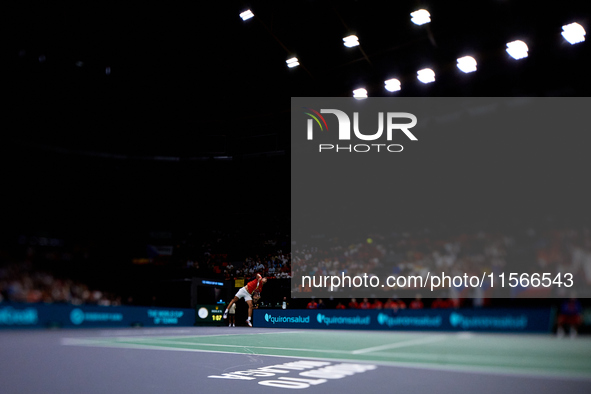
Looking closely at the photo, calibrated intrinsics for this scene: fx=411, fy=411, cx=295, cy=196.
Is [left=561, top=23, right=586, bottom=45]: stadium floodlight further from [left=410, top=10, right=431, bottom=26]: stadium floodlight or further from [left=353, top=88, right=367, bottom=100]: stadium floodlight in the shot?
[left=353, top=88, right=367, bottom=100]: stadium floodlight

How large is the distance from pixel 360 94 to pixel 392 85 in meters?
1.16

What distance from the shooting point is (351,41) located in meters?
10.1

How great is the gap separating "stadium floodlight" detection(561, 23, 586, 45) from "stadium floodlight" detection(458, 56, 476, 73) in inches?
76.1

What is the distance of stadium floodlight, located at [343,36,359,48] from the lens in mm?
9945

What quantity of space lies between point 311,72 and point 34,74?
862cm

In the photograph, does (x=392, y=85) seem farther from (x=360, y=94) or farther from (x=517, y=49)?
(x=517, y=49)

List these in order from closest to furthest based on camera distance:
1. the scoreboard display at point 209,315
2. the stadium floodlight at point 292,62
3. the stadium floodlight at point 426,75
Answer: the stadium floodlight at point 426,75 < the stadium floodlight at point 292,62 < the scoreboard display at point 209,315

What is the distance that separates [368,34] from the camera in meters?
9.91

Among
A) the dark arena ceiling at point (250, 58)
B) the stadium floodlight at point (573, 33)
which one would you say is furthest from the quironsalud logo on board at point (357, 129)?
the stadium floodlight at point (573, 33)

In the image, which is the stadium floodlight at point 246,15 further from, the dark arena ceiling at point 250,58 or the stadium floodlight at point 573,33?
the stadium floodlight at point 573,33

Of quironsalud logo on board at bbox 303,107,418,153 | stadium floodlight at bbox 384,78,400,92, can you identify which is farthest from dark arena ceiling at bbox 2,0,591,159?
quironsalud logo on board at bbox 303,107,418,153

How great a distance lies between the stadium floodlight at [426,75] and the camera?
10685 mm

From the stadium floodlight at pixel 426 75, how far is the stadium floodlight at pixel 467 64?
77cm

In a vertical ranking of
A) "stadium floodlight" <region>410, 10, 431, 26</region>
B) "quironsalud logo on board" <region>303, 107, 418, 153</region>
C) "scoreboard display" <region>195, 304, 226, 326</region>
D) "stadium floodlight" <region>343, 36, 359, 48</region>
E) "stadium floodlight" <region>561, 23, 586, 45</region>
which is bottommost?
"scoreboard display" <region>195, 304, 226, 326</region>
